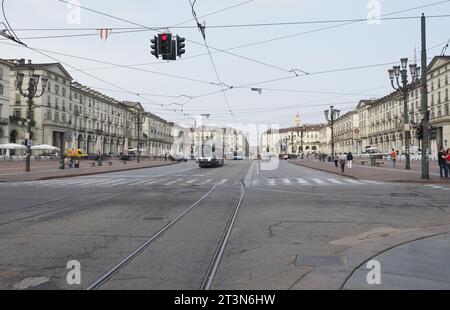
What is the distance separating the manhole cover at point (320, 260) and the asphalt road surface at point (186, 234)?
0.37ft

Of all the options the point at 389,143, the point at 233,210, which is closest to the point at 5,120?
the point at 233,210

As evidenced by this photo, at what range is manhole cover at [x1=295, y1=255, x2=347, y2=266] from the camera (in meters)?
5.84

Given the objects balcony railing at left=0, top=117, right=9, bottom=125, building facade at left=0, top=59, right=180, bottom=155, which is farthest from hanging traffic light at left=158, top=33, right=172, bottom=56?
balcony railing at left=0, top=117, right=9, bottom=125

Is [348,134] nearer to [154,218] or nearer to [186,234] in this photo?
[154,218]

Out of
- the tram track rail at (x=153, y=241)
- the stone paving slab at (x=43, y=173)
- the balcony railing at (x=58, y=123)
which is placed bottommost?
the tram track rail at (x=153, y=241)

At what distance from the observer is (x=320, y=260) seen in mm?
6059

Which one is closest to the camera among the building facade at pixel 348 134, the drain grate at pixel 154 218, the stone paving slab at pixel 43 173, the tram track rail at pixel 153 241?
the tram track rail at pixel 153 241

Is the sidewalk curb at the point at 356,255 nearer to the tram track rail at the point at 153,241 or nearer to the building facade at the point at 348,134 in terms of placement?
the tram track rail at the point at 153,241

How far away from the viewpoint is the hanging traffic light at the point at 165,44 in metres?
16.0

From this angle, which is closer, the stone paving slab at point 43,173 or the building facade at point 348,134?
the stone paving slab at point 43,173

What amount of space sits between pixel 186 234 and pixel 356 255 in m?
3.32

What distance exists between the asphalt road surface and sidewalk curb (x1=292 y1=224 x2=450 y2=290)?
5.6 inches

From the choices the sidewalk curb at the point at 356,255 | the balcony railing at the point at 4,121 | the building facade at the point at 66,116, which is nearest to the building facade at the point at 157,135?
the building facade at the point at 66,116
